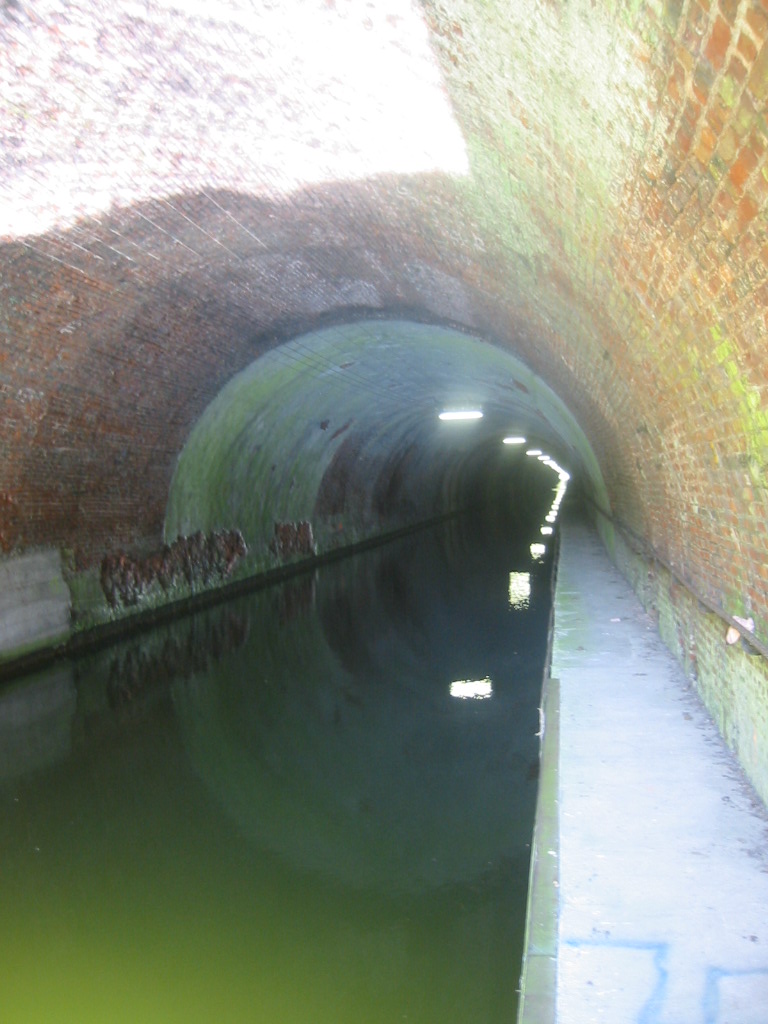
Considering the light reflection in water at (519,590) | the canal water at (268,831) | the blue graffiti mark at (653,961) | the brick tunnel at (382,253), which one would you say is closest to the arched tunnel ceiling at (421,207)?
the brick tunnel at (382,253)

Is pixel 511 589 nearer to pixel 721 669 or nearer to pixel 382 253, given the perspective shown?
pixel 382 253

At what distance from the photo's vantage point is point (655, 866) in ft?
11.9

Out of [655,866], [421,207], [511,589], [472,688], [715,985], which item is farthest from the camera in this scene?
[511,589]

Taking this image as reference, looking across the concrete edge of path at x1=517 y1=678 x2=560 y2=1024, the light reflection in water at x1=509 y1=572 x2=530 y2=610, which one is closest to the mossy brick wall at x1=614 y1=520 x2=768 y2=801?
the concrete edge of path at x1=517 y1=678 x2=560 y2=1024

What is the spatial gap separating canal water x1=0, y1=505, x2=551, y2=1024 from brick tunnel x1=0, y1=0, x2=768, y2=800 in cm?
155

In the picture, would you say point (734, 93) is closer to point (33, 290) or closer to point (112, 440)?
point (33, 290)

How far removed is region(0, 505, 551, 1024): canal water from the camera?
A: 4.03 m

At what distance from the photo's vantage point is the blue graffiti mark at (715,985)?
8.73 ft

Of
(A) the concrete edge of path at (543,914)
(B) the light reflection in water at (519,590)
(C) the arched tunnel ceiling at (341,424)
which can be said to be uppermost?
(C) the arched tunnel ceiling at (341,424)

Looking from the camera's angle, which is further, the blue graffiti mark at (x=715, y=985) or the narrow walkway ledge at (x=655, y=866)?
the narrow walkway ledge at (x=655, y=866)

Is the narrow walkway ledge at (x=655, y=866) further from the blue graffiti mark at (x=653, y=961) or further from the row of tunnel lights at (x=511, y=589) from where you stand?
the row of tunnel lights at (x=511, y=589)

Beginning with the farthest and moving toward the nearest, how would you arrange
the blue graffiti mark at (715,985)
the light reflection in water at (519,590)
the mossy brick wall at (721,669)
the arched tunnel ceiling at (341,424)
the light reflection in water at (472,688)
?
the light reflection in water at (519,590), the arched tunnel ceiling at (341,424), the light reflection in water at (472,688), the mossy brick wall at (721,669), the blue graffiti mark at (715,985)

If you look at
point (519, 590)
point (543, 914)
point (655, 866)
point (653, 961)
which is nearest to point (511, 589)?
point (519, 590)

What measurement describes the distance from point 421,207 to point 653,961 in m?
4.62
